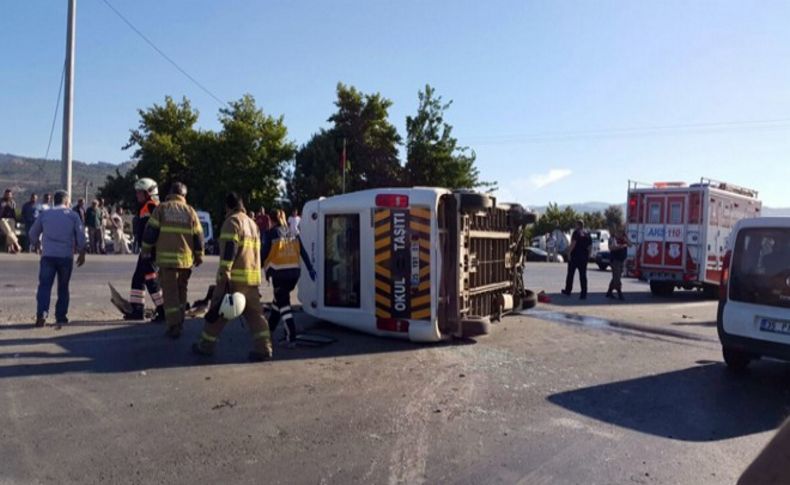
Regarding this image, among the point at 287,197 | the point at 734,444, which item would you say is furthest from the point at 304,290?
the point at 287,197

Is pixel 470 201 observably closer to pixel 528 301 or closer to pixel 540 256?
pixel 528 301

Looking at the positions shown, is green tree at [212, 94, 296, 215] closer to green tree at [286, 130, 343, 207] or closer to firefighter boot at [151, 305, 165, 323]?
Answer: green tree at [286, 130, 343, 207]

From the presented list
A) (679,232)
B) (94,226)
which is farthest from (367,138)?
(679,232)

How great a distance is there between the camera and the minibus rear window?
29.2 feet

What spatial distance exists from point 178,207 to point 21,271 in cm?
912

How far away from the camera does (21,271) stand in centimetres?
1534

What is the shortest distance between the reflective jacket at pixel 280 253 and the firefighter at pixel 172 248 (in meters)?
0.88

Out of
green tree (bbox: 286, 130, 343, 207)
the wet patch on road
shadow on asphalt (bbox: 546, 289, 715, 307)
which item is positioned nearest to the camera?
the wet patch on road

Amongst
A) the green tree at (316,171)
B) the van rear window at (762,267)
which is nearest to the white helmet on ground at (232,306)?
the van rear window at (762,267)

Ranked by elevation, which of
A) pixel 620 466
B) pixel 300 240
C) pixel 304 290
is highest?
pixel 300 240

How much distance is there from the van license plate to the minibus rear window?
461cm

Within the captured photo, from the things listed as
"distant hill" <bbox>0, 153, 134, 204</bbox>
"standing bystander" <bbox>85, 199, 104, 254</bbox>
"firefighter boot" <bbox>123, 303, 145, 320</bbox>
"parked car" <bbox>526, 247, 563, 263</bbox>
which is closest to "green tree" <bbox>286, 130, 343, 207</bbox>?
"parked car" <bbox>526, 247, 563, 263</bbox>

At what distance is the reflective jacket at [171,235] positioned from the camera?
26.5 ft

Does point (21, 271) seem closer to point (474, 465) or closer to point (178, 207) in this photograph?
point (178, 207)
